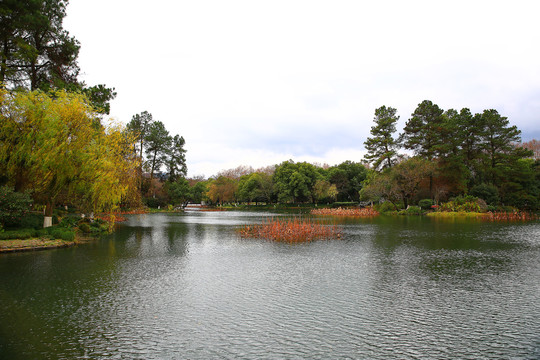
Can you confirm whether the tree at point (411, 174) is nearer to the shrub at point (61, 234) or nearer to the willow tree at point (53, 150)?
the willow tree at point (53, 150)

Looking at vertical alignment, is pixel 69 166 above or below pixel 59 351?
above

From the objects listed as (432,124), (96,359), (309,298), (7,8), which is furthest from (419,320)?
(432,124)

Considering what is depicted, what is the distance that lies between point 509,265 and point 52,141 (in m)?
19.0

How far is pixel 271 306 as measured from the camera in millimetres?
7234

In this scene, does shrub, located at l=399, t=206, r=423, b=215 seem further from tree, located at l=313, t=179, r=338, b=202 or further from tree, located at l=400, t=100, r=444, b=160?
tree, located at l=313, t=179, r=338, b=202

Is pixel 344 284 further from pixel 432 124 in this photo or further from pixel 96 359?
pixel 432 124

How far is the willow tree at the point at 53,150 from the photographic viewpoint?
1502cm

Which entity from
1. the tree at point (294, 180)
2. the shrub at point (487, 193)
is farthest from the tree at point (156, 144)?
the shrub at point (487, 193)

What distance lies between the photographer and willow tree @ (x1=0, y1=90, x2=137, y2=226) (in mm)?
15023

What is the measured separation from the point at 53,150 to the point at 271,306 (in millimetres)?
13508

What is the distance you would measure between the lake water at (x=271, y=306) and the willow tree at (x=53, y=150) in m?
4.21

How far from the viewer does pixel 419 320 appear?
6.37 metres

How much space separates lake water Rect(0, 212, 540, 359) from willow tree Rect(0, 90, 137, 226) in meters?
4.21

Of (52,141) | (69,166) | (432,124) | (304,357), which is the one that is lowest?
(304,357)
